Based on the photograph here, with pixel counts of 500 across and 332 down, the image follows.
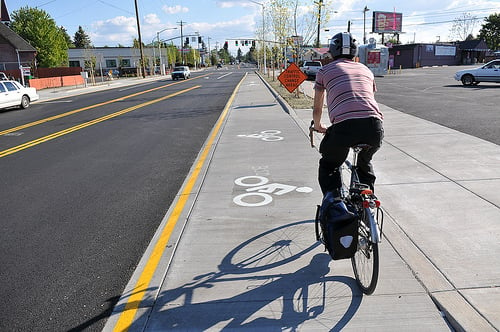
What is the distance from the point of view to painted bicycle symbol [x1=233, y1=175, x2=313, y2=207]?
573 cm

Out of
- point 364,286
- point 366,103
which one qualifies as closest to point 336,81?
point 366,103

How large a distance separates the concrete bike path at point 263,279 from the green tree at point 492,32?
329 feet

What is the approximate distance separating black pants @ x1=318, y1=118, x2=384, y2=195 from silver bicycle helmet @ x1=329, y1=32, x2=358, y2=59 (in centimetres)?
64

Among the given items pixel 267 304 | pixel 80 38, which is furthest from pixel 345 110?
pixel 80 38

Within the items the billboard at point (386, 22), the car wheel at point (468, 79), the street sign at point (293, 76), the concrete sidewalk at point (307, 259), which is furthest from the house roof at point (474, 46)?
the concrete sidewalk at point (307, 259)

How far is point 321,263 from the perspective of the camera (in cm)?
396

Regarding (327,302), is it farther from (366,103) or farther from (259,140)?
(259,140)

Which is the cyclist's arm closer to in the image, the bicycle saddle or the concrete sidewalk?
the bicycle saddle

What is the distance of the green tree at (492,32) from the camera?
8875 centimetres

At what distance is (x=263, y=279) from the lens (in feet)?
12.1

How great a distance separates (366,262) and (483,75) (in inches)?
1015

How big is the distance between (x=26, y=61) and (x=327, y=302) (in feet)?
188

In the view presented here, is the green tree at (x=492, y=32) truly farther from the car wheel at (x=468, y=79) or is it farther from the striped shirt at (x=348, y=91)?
the striped shirt at (x=348, y=91)

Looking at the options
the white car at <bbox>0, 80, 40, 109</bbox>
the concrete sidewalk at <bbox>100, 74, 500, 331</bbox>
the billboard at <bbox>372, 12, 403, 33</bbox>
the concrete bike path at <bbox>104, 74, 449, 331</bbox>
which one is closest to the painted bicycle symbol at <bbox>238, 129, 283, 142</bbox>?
the concrete sidewalk at <bbox>100, 74, 500, 331</bbox>
